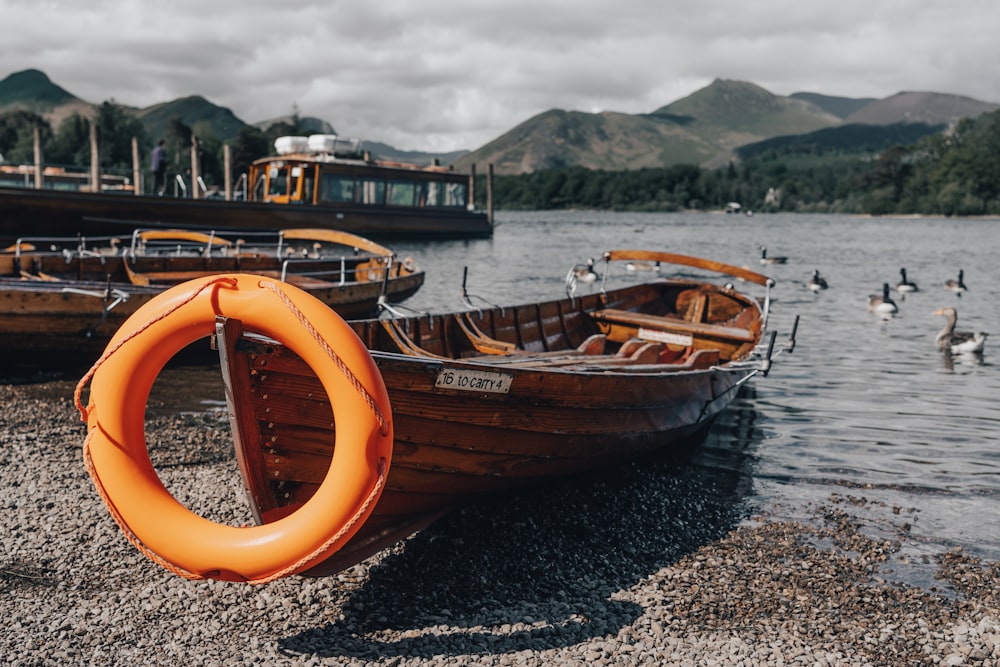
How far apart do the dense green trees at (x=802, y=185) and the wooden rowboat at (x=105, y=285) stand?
121 metres

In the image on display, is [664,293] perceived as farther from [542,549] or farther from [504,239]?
[504,239]

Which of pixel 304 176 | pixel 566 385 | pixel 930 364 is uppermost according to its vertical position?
pixel 304 176

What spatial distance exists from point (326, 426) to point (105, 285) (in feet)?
24.7

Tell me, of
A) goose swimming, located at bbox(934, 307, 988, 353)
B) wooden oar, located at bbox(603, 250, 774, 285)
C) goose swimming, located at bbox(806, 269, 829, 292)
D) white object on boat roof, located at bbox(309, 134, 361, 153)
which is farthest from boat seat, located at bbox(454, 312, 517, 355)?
white object on boat roof, located at bbox(309, 134, 361, 153)

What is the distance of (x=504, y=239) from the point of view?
56.7 metres

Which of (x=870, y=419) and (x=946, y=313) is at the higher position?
(x=946, y=313)

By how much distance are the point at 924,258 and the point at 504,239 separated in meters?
25.4

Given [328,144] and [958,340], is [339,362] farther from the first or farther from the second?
[328,144]

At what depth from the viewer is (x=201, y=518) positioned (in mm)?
4465

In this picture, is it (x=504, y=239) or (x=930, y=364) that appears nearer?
(x=930, y=364)

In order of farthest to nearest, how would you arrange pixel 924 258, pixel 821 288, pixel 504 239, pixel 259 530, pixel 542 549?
1. pixel 504 239
2. pixel 924 258
3. pixel 821 288
4. pixel 542 549
5. pixel 259 530

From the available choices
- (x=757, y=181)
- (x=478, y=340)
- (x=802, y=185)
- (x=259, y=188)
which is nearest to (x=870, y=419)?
(x=478, y=340)

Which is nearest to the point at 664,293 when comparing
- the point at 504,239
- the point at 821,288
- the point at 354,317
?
the point at 354,317

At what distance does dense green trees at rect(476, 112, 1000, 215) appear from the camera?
124 metres
